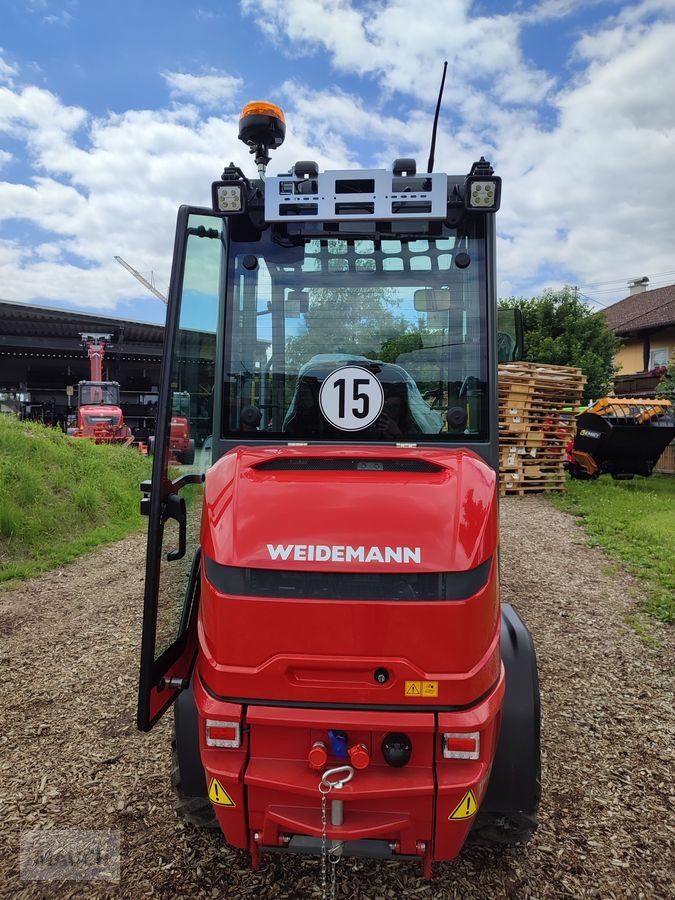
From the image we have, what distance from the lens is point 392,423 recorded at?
2.63 m

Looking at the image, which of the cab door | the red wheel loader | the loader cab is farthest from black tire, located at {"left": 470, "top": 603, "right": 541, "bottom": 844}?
the cab door

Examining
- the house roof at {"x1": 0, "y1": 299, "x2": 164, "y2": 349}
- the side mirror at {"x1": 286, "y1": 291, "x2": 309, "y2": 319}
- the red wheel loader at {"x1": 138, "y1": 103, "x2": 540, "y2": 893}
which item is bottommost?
the red wheel loader at {"x1": 138, "y1": 103, "x2": 540, "y2": 893}

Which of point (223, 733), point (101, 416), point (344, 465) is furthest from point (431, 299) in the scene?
point (101, 416)

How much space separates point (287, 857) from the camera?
8.56ft

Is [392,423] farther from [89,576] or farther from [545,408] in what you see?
[545,408]

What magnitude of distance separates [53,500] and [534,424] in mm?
8686

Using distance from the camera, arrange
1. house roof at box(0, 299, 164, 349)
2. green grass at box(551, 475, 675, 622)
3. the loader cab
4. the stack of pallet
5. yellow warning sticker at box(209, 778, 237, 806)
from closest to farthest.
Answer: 1. yellow warning sticker at box(209, 778, 237, 806)
2. the loader cab
3. green grass at box(551, 475, 675, 622)
4. the stack of pallet
5. house roof at box(0, 299, 164, 349)

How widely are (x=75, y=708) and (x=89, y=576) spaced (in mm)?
3128

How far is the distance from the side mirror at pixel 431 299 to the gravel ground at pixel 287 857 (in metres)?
2.31

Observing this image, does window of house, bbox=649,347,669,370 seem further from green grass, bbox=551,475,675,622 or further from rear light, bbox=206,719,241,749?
rear light, bbox=206,719,241,749

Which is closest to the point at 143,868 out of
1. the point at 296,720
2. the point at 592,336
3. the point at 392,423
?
the point at 296,720

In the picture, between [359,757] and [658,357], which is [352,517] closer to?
[359,757]

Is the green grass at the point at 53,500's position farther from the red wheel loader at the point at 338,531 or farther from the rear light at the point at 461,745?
the rear light at the point at 461,745

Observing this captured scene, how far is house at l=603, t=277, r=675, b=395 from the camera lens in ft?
77.0
